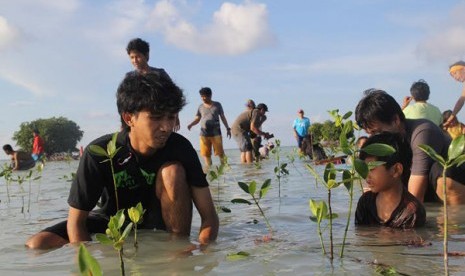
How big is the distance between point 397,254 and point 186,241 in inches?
45.0

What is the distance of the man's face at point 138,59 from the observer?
5.05 m

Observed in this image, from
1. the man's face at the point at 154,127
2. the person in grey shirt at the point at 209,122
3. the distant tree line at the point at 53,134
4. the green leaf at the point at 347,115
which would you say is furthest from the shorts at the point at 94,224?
the distant tree line at the point at 53,134

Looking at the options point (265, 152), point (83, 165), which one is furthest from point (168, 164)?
point (265, 152)

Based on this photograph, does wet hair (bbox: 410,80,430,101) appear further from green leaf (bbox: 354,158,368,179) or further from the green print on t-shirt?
green leaf (bbox: 354,158,368,179)

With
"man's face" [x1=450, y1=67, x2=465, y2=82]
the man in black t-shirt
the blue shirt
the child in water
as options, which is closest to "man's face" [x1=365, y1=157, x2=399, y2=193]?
the child in water

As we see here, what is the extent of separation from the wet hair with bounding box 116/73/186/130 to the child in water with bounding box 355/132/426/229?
1.13 m

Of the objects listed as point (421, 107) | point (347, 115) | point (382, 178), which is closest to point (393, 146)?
point (382, 178)

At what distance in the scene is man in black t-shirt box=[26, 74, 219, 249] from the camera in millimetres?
2695

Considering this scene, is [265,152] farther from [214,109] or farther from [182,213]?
[182,213]

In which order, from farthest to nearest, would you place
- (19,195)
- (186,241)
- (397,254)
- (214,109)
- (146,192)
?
(214,109)
(19,195)
(146,192)
(186,241)
(397,254)

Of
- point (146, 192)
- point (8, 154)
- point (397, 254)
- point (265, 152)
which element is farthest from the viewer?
point (8, 154)

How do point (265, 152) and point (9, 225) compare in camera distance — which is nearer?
point (9, 225)

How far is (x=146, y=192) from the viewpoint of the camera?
9.70ft

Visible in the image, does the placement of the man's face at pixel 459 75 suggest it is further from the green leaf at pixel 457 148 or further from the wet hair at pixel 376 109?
the green leaf at pixel 457 148
